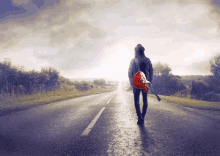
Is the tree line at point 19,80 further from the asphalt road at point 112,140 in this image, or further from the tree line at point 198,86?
the tree line at point 198,86

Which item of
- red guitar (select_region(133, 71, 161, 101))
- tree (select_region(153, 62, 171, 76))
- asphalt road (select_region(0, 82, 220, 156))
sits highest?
tree (select_region(153, 62, 171, 76))

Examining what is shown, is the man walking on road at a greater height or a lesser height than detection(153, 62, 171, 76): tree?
lesser

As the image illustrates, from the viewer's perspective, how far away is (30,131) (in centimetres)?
357

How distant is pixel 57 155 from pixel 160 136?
2.35m

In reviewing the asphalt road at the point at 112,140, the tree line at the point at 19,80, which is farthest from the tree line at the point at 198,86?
the tree line at the point at 19,80

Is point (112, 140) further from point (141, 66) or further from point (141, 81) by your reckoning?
point (141, 66)

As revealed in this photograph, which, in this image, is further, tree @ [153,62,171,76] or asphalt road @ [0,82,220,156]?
tree @ [153,62,171,76]

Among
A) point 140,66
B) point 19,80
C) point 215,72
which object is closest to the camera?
point 140,66

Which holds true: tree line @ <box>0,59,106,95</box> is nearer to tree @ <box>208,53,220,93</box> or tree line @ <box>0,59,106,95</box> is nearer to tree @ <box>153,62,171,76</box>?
tree @ <box>208,53,220,93</box>

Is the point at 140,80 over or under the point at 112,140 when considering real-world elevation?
over

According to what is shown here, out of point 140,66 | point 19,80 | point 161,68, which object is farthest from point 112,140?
point 161,68

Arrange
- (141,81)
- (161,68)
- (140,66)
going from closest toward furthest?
(141,81), (140,66), (161,68)

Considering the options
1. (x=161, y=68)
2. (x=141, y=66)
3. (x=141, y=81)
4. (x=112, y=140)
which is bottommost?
(x=112, y=140)

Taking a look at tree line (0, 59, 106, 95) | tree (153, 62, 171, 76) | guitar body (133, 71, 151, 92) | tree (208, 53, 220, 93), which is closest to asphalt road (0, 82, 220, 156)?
guitar body (133, 71, 151, 92)
